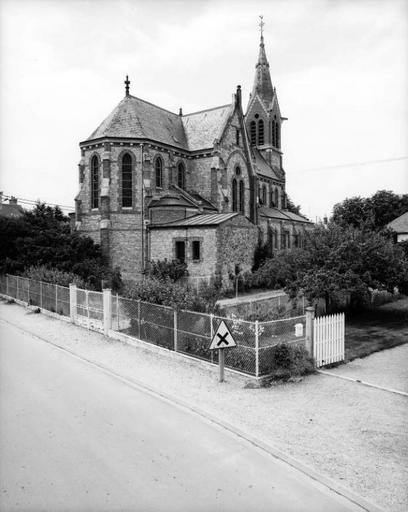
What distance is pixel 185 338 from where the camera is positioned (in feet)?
47.3

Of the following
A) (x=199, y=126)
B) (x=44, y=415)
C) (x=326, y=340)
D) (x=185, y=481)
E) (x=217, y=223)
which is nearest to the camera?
(x=185, y=481)

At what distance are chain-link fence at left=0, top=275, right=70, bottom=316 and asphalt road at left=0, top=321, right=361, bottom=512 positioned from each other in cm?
1041

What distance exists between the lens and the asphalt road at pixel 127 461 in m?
6.16

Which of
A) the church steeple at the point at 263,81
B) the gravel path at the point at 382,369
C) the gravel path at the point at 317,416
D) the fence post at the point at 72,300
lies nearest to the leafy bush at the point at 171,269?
the fence post at the point at 72,300

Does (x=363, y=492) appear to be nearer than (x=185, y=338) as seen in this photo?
Yes

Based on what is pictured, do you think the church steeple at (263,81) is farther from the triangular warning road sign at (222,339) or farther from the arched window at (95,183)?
the triangular warning road sign at (222,339)

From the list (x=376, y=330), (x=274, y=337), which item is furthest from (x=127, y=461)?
(x=376, y=330)

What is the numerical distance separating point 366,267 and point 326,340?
23.5 feet

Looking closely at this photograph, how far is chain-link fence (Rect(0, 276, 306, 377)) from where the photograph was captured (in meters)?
12.5

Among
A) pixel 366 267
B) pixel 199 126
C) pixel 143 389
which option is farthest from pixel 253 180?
pixel 143 389

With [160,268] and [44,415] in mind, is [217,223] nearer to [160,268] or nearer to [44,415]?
[160,268]

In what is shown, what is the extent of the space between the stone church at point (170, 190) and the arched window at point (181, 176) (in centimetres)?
9

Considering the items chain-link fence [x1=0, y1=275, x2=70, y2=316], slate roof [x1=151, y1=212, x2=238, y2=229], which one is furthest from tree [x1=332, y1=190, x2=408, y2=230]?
chain-link fence [x1=0, y1=275, x2=70, y2=316]

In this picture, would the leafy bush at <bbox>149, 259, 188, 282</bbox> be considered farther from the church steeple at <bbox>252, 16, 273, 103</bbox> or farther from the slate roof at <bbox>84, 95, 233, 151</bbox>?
the church steeple at <bbox>252, 16, 273, 103</bbox>
